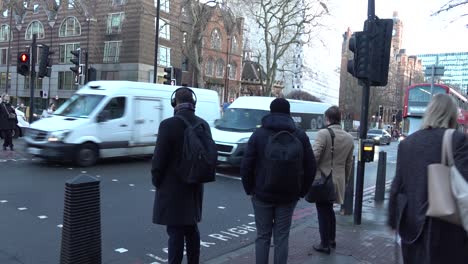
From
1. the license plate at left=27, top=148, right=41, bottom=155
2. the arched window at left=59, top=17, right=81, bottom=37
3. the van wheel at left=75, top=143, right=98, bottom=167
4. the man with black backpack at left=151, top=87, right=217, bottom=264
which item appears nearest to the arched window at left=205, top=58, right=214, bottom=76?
the arched window at left=59, top=17, right=81, bottom=37

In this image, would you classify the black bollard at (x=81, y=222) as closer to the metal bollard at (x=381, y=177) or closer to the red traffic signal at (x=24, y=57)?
the metal bollard at (x=381, y=177)

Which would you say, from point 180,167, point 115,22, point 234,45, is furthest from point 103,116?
point 234,45

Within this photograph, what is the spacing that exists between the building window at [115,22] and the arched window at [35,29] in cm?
1073

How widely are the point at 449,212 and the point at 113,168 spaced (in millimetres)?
10376

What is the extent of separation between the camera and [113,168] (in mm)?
11867

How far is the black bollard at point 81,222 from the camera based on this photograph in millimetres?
3992

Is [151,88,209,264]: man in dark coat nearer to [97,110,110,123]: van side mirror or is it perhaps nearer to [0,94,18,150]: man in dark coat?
[97,110,110,123]: van side mirror

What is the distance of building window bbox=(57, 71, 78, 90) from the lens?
48.9 m

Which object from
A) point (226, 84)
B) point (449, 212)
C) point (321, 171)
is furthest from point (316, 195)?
point (226, 84)

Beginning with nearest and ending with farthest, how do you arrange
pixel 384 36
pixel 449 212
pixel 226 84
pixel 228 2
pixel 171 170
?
1. pixel 449 212
2. pixel 171 170
3. pixel 384 36
4. pixel 228 2
5. pixel 226 84

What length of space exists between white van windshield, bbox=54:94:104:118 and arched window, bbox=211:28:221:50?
42.7m

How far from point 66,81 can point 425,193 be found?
5141 cm

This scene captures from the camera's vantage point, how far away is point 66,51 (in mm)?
50344

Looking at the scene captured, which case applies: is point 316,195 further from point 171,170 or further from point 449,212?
point 449,212
